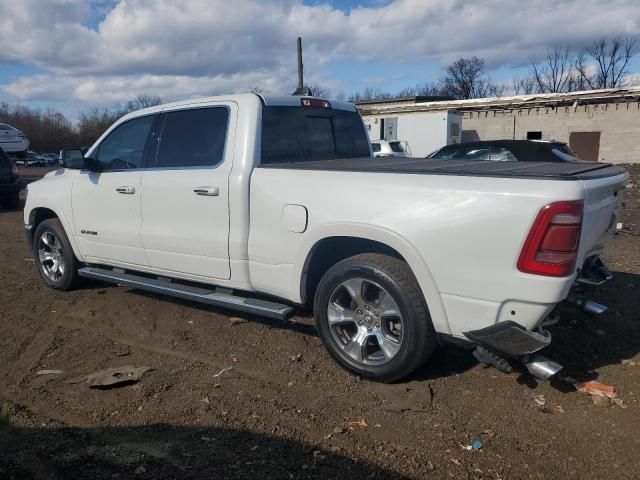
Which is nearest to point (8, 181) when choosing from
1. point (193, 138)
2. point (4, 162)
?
point (4, 162)

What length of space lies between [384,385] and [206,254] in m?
1.78

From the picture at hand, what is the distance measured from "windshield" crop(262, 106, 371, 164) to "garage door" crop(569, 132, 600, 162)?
27705 millimetres

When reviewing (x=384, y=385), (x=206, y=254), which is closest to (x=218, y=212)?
(x=206, y=254)

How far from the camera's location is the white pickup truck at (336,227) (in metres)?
3.07

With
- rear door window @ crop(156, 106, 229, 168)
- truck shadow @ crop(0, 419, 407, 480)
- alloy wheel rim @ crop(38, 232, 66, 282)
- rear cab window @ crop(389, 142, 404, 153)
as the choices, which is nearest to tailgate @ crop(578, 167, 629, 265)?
truck shadow @ crop(0, 419, 407, 480)

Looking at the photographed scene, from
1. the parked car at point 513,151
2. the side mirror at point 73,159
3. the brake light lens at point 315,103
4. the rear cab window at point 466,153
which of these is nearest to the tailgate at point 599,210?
the brake light lens at point 315,103

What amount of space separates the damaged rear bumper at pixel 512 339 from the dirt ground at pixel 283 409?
1.62 feet

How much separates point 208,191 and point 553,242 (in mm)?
2580

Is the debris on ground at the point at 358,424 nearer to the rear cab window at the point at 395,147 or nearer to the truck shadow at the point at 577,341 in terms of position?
the truck shadow at the point at 577,341

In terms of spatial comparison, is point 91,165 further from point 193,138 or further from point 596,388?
point 596,388

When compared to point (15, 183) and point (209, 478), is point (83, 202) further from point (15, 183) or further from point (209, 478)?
point (15, 183)

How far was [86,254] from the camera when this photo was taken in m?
5.75

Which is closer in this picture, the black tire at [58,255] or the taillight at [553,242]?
the taillight at [553,242]

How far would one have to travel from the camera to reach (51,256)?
6.30 meters
